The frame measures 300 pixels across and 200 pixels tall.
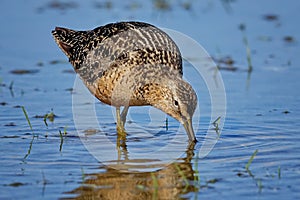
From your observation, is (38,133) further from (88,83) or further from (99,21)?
(99,21)

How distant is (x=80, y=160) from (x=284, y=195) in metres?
2.15

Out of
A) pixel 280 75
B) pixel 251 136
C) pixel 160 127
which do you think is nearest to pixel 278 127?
pixel 251 136

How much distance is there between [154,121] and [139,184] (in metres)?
2.31

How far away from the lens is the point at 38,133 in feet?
27.1

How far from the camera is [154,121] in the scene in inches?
349

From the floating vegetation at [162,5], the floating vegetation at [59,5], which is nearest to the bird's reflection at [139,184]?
the floating vegetation at [162,5]

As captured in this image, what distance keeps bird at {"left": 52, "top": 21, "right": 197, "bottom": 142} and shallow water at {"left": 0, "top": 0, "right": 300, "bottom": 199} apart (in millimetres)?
434

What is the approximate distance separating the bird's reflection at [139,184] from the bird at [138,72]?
2.72 ft

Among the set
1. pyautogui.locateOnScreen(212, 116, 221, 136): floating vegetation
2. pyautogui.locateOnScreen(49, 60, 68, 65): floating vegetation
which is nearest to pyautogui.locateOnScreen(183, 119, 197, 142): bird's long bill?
pyautogui.locateOnScreen(212, 116, 221, 136): floating vegetation

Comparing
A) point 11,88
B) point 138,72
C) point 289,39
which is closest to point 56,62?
point 11,88

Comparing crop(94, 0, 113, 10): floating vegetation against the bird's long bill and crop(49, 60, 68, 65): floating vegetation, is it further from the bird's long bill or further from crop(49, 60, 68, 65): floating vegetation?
the bird's long bill

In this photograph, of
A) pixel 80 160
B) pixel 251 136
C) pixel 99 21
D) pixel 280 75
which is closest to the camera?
pixel 80 160

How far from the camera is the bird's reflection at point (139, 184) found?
634 centimetres

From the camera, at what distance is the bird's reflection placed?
249 inches
